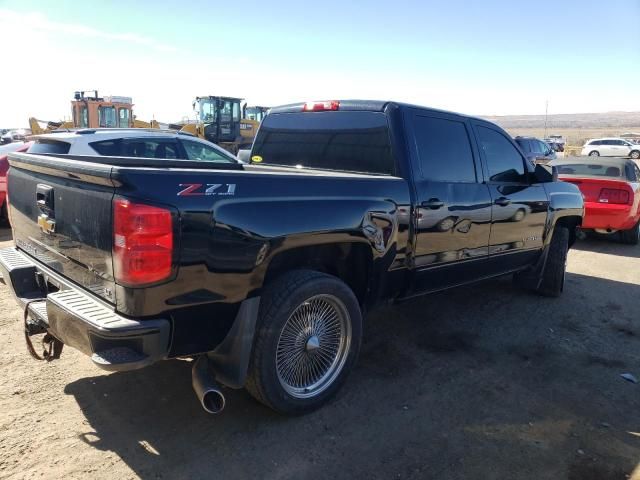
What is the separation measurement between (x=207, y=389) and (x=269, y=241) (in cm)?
88

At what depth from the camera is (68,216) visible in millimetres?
2869

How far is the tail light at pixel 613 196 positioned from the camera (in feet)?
28.7

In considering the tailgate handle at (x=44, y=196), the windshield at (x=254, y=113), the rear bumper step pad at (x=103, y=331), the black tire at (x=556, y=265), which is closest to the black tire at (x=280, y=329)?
the rear bumper step pad at (x=103, y=331)

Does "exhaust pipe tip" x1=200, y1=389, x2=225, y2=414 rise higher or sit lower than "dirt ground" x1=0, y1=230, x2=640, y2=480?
higher

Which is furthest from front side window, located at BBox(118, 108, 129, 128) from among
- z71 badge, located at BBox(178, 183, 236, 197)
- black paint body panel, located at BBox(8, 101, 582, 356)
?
z71 badge, located at BBox(178, 183, 236, 197)

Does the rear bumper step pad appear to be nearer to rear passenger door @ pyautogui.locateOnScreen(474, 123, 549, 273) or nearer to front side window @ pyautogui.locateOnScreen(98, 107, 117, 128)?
rear passenger door @ pyautogui.locateOnScreen(474, 123, 549, 273)

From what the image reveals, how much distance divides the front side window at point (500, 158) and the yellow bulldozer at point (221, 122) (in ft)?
53.4

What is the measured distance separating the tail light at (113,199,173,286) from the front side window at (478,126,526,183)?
324cm

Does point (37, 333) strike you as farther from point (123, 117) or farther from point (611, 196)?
point (123, 117)

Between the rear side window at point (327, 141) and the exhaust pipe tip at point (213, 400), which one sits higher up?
the rear side window at point (327, 141)

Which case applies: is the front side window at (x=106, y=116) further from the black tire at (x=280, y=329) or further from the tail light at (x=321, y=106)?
the black tire at (x=280, y=329)

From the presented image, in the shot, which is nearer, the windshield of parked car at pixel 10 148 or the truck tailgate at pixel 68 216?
the truck tailgate at pixel 68 216

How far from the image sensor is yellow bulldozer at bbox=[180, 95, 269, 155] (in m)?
20.5

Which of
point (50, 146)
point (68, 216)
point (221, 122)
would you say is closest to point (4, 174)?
point (50, 146)
